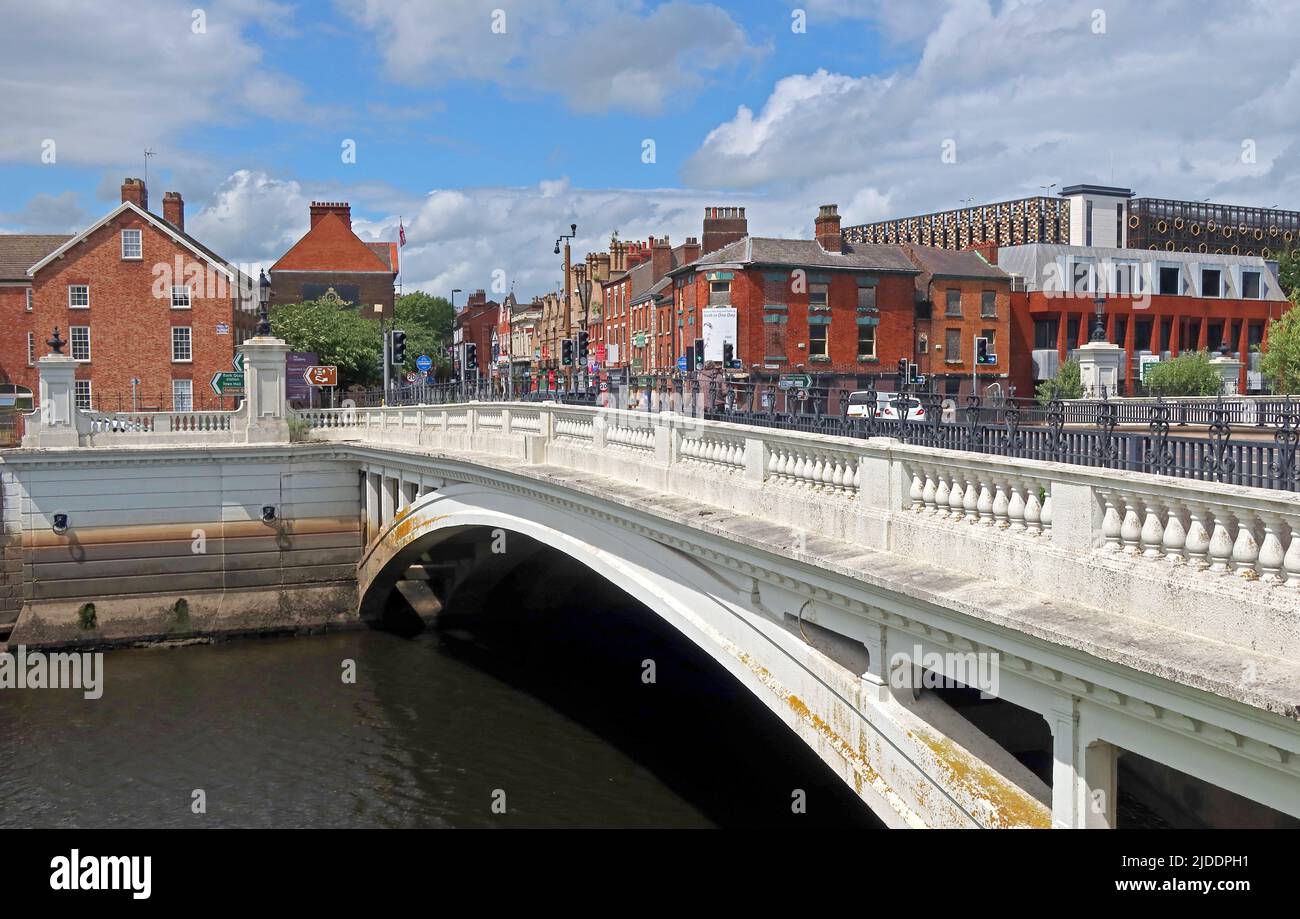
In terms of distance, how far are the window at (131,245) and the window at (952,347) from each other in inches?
1374

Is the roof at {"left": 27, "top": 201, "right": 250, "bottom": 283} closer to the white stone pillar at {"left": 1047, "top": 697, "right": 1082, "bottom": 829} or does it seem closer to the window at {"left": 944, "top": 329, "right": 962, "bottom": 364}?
the window at {"left": 944, "top": 329, "right": 962, "bottom": 364}

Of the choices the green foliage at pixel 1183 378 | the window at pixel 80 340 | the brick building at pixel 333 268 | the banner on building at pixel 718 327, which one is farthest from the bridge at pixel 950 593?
the brick building at pixel 333 268

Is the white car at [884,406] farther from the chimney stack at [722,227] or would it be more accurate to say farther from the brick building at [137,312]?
the brick building at [137,312]

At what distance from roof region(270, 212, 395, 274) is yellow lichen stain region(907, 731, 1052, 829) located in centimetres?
6755

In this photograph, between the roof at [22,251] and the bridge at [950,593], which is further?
the roof at [22,251]

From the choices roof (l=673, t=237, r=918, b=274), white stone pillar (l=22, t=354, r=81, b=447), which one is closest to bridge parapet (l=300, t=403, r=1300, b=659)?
white stone pillar (l=22, t=354, r=81, b=447)

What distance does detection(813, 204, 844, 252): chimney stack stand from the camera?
51.9 metres

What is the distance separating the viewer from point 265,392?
103ft

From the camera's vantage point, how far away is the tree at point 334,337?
2066 inches

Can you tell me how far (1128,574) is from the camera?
6758mm

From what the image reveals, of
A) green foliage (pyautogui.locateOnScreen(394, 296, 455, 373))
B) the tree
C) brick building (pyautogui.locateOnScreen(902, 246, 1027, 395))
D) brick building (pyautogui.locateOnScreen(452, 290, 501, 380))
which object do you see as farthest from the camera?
brick building (pyautogui.locateOnScreen(452, 290, 501, 380))
